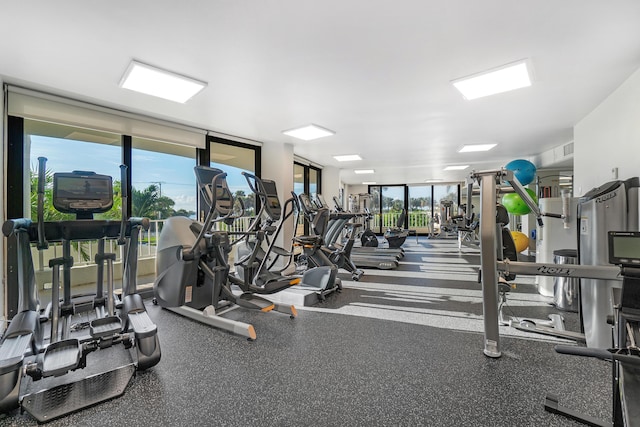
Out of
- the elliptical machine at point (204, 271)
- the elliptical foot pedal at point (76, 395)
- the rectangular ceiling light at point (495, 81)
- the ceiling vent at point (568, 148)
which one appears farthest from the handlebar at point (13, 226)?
the ceiling vent at point (568, 148)

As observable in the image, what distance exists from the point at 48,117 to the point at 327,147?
4.37 metres

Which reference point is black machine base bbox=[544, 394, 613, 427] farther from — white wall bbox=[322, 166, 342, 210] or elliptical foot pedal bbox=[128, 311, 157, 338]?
white wall bbox=[322, 166, 342, 210]

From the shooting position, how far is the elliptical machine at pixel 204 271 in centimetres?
295

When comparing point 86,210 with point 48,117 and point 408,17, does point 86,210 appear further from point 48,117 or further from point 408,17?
point 408,17

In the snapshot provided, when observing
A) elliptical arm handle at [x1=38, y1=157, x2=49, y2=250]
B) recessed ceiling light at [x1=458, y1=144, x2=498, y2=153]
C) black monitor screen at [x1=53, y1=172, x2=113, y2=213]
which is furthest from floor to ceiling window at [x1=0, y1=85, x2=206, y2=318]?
recessed ceiling light at [x1=458, y1=144, x2=498, y2=153]

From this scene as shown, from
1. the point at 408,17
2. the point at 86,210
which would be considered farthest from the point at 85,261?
the point at 408,17

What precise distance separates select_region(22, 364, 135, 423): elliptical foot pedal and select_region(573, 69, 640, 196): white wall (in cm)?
462

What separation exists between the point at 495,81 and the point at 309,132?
279 cm

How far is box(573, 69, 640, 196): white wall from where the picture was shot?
2.86 m

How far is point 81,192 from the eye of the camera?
7.41 ft

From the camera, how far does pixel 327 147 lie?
6258mm

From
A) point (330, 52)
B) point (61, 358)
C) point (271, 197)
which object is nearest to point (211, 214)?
point (271, 197)

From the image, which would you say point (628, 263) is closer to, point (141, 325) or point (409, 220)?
point (141, 325)

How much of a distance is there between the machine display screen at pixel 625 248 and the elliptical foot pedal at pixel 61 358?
2.89 meters
